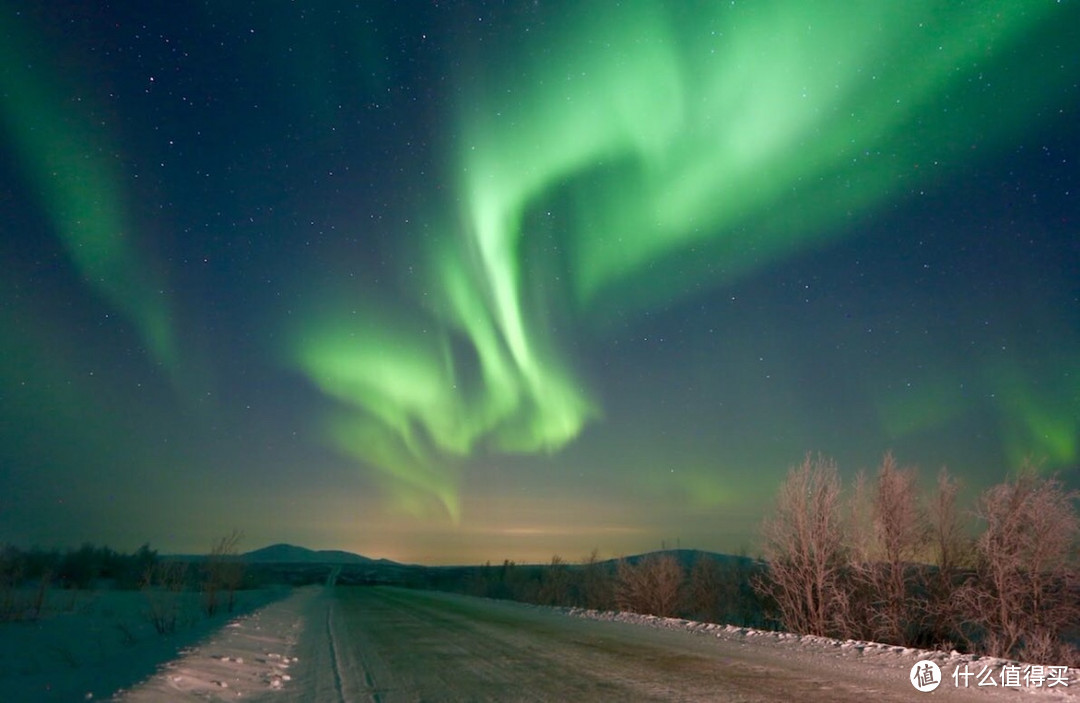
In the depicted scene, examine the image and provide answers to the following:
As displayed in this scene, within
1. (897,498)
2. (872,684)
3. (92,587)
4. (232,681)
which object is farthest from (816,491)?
(92,587)

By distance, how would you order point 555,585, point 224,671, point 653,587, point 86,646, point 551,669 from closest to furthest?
1. point 224,671
2. point 551,669
3. point 86,646
4. point 653,587
5. point 555,585

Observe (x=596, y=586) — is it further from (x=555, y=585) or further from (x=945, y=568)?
(x=945, y=568)

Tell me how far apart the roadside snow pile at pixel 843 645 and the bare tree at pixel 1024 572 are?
3318mm

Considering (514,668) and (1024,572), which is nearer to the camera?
(514,668)

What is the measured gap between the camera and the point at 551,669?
1298cm

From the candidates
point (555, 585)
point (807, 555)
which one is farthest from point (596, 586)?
point (807, 555)

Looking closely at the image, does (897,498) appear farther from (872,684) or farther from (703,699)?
(703,699)

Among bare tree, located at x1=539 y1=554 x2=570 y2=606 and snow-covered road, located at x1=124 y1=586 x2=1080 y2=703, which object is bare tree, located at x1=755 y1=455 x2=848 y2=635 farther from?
bare tree, located at x1=539 y1=554 x2=570 y2=606

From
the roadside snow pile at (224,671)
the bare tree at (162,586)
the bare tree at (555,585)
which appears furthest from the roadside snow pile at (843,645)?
the bare tree at (555,585)

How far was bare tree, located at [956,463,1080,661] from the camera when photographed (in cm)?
1750

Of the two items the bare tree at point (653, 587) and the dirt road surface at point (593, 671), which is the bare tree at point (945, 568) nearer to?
the dirt road surface at point (593, 671)

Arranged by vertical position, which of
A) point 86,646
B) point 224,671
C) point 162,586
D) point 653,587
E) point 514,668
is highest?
point 653,587

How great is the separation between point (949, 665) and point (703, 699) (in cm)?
550

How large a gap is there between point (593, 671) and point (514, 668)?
1.52m
